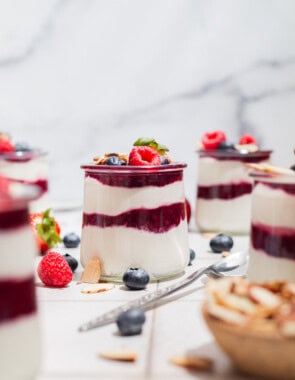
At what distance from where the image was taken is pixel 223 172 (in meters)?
1.95

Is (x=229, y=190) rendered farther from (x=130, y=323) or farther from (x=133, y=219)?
(x=130, y=323)

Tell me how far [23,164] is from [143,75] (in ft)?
3.47

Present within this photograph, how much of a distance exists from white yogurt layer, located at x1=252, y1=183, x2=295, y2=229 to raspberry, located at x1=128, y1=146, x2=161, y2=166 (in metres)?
0.29

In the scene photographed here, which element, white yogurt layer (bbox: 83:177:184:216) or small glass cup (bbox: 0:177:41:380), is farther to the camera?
white yogurt layer (bbox: 83:177:184:216)

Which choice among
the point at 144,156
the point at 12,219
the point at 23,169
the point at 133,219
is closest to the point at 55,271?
the point at 133,219

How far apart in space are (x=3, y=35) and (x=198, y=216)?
138 centimetres

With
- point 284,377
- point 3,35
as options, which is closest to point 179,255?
point 284,377

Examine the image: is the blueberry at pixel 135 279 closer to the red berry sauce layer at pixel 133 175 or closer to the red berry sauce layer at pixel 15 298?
the red berry sauce layer at pixel 133 175

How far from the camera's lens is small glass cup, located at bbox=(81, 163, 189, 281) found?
1.31 m

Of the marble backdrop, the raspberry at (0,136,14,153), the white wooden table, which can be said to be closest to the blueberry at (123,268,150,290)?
the white wooden table

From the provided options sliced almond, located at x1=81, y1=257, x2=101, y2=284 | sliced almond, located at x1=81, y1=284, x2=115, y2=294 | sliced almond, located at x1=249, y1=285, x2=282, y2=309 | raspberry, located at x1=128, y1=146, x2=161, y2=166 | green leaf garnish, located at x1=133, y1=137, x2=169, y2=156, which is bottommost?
sliced almond, located at x1=81, y1=284, x2=115, y2=294

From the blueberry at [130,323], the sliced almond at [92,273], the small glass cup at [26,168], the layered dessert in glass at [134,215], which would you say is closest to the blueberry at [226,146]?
the small glass cup at [26,168]

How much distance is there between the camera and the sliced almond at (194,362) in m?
0.85

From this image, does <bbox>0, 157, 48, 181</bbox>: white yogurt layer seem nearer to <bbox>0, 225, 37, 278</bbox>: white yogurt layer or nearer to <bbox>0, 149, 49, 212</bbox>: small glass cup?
<bbox>0, 149, 49, 212</bbox>: small glass cup
